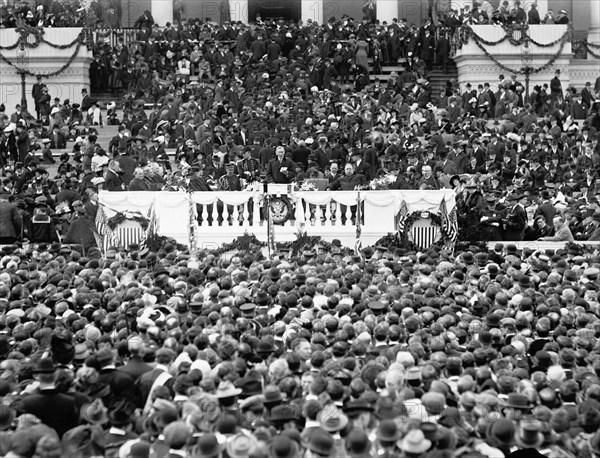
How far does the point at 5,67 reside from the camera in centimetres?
4875

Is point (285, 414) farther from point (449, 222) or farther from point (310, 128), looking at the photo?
point (310, 128)

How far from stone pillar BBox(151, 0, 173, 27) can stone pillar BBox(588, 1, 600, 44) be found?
49.3 feet

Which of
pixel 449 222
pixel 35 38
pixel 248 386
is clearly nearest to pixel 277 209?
pixel 449 222

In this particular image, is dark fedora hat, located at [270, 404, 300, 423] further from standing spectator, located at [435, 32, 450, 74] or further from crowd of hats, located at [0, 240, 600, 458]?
standing spectator, located at [435, 32, 450, 74]

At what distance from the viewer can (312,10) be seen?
5556 centimetres

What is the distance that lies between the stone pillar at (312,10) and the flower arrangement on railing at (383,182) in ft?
80.4

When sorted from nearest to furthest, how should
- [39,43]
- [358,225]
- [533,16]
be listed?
[358,225] < [39,43] < [533,16]

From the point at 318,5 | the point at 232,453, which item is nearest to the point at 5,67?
the point at 318,5

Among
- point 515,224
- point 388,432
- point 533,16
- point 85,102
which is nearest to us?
point 388,432

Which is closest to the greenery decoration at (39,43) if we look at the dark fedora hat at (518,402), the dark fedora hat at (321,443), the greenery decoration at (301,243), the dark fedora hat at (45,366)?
the greenery decoration at (301,243)

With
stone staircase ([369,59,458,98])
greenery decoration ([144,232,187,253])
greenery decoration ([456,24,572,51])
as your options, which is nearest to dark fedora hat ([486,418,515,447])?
greenery decoration ([144,232,187,253])

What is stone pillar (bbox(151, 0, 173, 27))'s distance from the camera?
54500mm

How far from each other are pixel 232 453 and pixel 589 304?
837 centimetres

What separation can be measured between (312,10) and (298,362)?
138 ft
